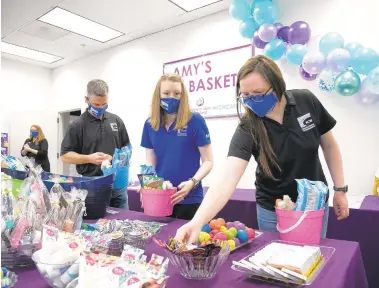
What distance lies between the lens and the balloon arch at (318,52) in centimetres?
312

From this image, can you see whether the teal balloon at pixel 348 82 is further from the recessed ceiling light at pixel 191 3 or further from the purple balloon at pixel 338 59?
the recessed ceiling light at pixel 191 3

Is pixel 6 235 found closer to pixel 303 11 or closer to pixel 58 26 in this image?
pixel 303 11

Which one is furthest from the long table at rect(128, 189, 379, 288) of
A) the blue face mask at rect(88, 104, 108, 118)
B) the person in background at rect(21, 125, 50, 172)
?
the person in background at rect(21, 125, 50, 172)

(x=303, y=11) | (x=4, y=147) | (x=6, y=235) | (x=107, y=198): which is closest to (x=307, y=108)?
(x=107, y=198)

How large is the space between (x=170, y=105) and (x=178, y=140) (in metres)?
0.21

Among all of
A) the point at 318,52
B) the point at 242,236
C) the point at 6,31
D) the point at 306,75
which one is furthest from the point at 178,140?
the point at 6,31

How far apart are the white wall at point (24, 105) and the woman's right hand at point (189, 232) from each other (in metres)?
7.27

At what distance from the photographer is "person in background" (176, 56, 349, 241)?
1430 millimetres

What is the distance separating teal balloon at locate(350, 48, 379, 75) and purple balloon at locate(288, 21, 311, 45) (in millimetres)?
606

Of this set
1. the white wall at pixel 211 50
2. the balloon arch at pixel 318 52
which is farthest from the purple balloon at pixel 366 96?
the white wall at pixel 211 50

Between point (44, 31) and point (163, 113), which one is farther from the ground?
point (44, 31)

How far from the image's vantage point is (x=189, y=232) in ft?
3.64

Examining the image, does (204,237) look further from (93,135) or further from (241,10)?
(241,10)

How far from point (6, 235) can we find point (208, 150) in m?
1.22
